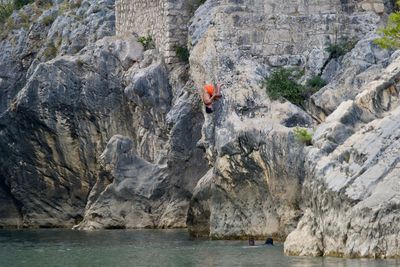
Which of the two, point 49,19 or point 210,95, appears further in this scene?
point 49,19

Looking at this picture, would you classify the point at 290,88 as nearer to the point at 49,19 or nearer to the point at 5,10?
the point at 49,19

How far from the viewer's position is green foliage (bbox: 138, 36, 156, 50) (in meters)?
58.1

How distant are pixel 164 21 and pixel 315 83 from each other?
9856mm

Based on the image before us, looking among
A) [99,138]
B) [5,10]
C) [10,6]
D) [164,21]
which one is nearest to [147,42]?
[164,21]

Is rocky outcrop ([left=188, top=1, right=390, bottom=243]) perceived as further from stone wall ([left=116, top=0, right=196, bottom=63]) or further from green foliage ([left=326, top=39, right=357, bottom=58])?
stone wall ([left=116, top=0, right=196, bottom=63])

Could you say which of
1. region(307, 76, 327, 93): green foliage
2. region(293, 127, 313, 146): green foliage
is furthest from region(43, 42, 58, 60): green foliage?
region(293, 127, 313, 146): green foliage

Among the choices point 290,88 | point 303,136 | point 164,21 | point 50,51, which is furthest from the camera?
point 50,51

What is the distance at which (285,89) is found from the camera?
48.2 meters

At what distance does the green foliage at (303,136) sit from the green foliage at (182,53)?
1181 cm

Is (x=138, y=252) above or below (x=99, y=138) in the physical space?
below

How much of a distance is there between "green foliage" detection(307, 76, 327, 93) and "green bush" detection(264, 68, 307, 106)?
0.77ft

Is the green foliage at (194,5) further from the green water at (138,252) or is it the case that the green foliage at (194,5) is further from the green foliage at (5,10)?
the green foliage at (5,10)

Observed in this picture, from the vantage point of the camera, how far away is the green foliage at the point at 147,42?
58062 millimetres

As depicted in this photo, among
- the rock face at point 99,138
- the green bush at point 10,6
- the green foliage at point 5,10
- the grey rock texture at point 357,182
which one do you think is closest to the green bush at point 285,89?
the rock face at point 99,138
